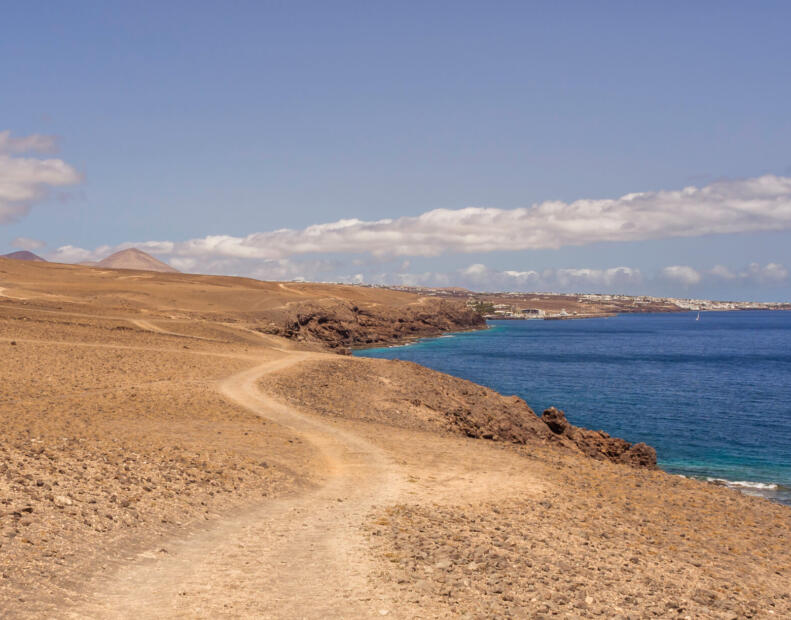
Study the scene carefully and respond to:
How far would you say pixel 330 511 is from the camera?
610 inches

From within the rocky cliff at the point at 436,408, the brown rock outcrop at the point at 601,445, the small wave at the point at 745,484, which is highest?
the rocky cliff at the point at 436,408

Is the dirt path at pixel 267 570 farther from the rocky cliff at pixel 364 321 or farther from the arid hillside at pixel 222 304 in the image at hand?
the rocky cliff at pixel 364 321

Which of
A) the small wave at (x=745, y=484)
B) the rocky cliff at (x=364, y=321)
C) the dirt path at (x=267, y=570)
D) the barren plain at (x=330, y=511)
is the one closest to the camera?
the dirt path at (x=267, y=570)

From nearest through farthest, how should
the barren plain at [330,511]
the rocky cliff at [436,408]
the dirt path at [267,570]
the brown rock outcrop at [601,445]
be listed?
the dirt path at [267,570] → the barren plain at [330,511] → the rocky cliff at [436,408] → the brown rock outcrop at [601,445]

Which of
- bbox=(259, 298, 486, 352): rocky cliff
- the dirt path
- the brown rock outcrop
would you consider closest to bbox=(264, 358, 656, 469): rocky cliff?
the brown rock outcrop

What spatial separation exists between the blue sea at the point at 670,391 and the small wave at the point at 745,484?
0.22ft

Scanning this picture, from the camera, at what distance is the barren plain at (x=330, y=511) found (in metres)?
10.3

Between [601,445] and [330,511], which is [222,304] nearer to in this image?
[601,445]

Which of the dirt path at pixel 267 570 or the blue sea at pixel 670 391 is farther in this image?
the blue sea at pixel 670 391

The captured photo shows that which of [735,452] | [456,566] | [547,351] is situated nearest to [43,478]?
[456,566]

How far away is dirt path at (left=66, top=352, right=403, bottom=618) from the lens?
9.54m

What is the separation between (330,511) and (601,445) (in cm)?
2187

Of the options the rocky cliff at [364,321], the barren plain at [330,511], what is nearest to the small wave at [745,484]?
the barren plain at [330,511]

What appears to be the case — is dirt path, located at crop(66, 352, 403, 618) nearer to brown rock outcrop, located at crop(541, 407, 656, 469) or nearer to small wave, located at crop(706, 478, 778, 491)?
brown rock outcrop, located at crop(541, 407, 656, 469)
